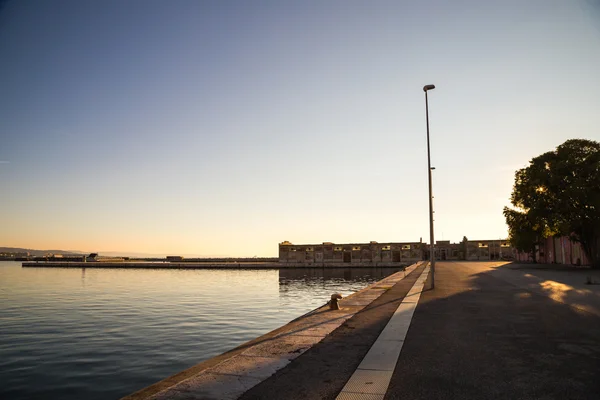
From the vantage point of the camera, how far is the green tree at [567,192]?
41344 mm

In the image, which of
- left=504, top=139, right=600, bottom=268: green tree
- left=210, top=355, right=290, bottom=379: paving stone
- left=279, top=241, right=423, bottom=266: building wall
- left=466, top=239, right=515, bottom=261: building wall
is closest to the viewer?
left=210, top=355, right=290, bottom=379: paving stone

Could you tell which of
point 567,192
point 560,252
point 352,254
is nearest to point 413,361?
point 567,192

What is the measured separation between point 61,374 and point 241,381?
10171 mm

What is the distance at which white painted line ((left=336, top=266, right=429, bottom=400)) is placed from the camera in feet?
18.9

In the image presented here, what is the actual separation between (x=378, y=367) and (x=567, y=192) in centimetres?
4413

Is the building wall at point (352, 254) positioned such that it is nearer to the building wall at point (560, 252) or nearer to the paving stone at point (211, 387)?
the building wall at point (560, 252)

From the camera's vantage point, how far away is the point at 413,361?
24.6ft

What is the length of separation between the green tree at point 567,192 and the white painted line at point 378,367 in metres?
39.7

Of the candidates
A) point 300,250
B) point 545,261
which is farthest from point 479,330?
point 300,250

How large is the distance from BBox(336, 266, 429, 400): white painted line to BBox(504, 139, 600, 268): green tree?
39658mm

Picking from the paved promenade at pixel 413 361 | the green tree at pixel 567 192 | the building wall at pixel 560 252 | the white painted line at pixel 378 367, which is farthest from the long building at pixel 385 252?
the white painted line at pixel 378 367

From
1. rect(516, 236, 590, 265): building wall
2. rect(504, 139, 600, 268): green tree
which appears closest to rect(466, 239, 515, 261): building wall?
rect(516, 236, 590, 265): building wall

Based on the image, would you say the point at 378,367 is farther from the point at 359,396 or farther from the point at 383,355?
the point at 359,396

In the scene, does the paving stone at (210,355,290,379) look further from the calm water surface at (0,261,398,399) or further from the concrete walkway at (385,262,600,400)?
the calm water surface at (0,261,398,399)
